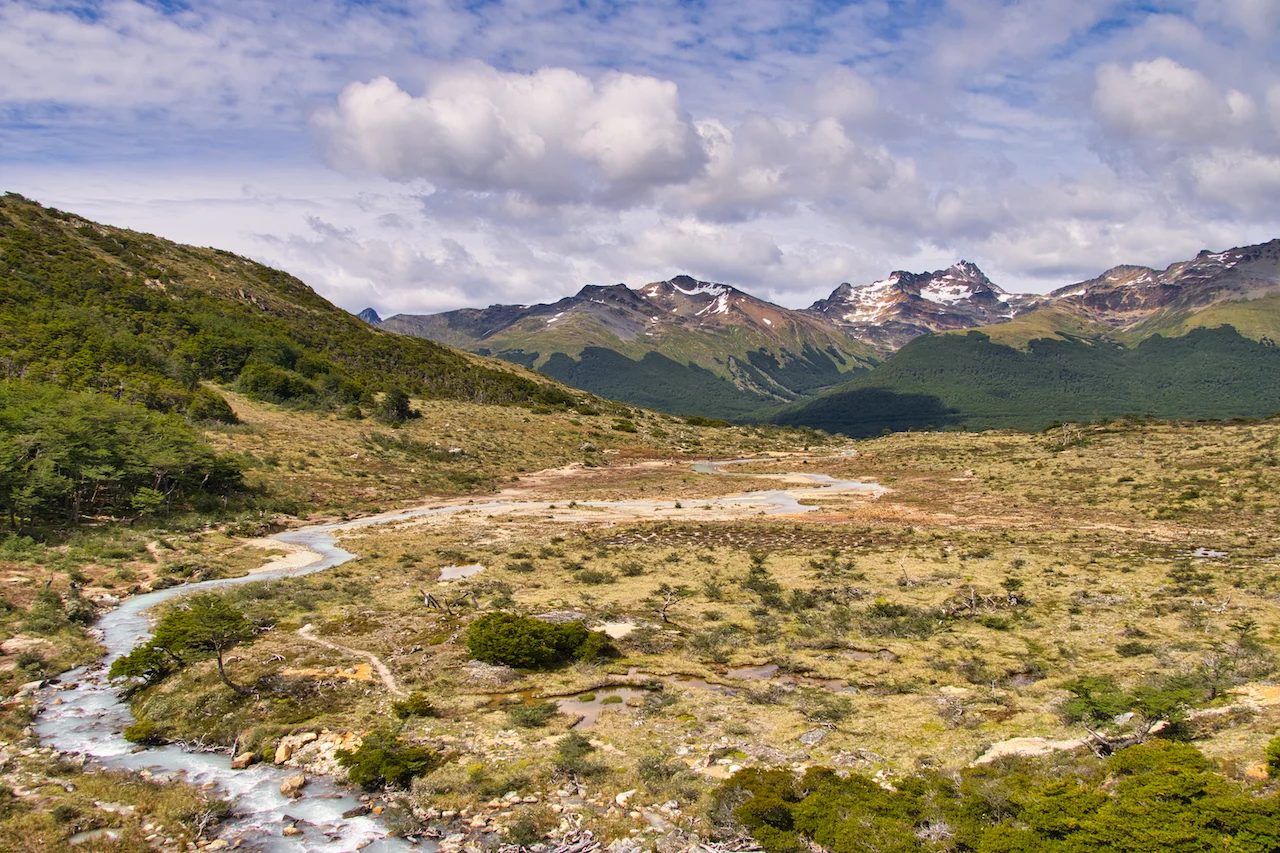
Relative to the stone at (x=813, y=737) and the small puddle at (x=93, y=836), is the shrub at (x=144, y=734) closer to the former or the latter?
the small puddle at (x=93, y=836)

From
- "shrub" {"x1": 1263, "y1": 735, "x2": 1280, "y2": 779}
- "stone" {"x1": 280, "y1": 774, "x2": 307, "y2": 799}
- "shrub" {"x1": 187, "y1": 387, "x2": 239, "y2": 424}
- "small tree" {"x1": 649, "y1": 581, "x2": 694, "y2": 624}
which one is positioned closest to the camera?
"shrub" {"x1": 1263, "y1": 735, "x2": 1280, "y2": 779}

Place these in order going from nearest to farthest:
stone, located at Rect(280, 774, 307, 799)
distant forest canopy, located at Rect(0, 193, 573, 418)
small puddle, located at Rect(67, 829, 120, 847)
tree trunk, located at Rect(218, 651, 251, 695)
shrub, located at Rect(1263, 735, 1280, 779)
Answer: shrub, located at Rect(1263, 735, 1280, 779)
small puddle, located at Rect(67, 829, 120, 847)
stone, located at Rect(280, 774, 307, 799)
tree trunk, located at Rect(218, 651, 251, 695)
distant forest canopy, located at Rect(0, 193, 573, 418)

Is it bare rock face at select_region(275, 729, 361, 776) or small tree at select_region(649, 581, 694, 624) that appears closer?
bare rock face at select_region(275, 729, 361, 776)

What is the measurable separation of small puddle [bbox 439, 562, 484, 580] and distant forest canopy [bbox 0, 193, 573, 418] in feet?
131

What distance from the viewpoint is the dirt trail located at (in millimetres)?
18016

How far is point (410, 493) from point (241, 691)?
40.6 m

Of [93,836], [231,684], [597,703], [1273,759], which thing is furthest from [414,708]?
[1273,759]

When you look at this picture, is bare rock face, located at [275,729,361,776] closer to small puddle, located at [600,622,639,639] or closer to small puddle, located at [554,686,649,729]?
small puddle, located at [554,686,649,729]

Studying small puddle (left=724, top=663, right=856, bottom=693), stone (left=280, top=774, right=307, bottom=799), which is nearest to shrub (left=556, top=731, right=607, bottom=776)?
stone (left=280, top=774, right=307, bottom=799)

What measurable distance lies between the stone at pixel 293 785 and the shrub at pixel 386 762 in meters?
0.79

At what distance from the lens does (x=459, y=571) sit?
3189cm

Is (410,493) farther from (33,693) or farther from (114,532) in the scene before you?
(33,693)

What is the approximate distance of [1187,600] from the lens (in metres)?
23.4

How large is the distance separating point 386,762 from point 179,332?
292ft
